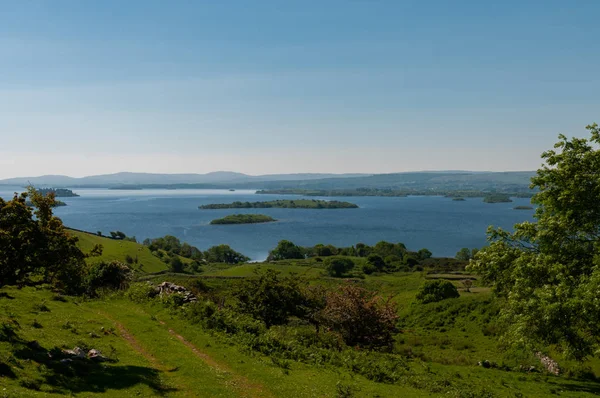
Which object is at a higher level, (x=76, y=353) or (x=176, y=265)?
(x=76, y=353)

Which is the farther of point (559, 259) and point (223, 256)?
point (223, 256)

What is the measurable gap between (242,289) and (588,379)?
84.2ft

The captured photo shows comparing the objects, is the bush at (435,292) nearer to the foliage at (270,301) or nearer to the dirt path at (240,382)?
the foliage at (270,301)

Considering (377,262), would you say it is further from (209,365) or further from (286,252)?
(209,365)

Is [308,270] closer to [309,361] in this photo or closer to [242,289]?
[242,289]

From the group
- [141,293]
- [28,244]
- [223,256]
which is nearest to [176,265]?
[223,256]

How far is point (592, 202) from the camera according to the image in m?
20.1

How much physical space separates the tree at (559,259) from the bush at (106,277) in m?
37.0

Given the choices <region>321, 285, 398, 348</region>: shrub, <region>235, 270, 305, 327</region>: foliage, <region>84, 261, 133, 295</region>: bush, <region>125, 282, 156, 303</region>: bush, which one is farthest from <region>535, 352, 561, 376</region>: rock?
<region>84, 261, 133, 295</region>: bush

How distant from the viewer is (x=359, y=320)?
100 feet

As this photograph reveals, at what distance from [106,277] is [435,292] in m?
40.8

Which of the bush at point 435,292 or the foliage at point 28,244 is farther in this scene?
the bush at point 435,292

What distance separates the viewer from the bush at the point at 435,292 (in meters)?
54.4

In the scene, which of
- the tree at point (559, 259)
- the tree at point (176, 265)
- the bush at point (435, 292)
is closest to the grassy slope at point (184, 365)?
the tree at point (559, 259)
